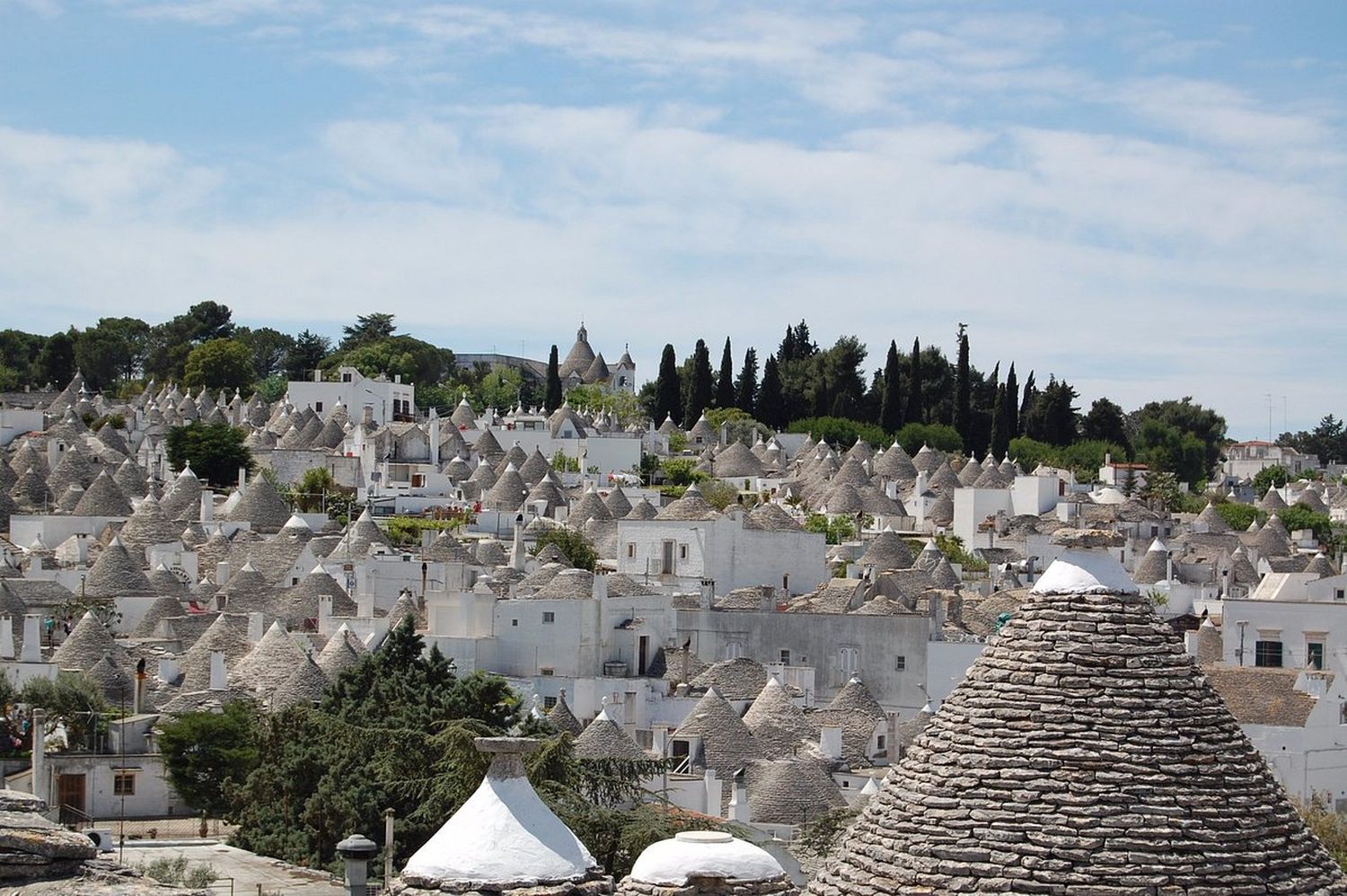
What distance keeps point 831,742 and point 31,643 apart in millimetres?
14486

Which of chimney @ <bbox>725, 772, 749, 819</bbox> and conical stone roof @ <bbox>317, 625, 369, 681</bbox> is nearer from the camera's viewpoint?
chimney @ <bbox>725, 772, 749, 819</bbox>

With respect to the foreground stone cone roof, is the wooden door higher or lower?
lower

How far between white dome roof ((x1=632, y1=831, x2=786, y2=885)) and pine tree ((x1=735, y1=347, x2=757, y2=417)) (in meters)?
84.5

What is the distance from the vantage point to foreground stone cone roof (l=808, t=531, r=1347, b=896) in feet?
30.0

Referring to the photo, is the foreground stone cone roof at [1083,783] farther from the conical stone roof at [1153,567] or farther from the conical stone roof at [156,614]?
the conical stone roof at [1153,567]

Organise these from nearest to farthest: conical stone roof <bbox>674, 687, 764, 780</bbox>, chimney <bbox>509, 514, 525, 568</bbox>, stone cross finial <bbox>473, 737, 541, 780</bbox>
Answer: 1. stone cross finial <bbox>473, 737, 541, 780</bbox>
2. conical stone roof <bbox>674, 687, 764, 780</bbox>
3. chimney <bbox>509, 514, 525, 568</bbox>

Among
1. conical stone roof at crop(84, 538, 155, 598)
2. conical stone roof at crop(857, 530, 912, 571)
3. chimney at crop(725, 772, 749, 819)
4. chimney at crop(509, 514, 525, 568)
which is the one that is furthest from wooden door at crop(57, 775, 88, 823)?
conical stone roof at crop(857, 530, 912, 571)

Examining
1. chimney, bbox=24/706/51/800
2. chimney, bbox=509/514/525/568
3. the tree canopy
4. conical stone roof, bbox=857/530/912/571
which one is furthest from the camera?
the tree canopy

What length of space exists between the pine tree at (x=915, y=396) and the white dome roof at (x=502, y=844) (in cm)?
8421

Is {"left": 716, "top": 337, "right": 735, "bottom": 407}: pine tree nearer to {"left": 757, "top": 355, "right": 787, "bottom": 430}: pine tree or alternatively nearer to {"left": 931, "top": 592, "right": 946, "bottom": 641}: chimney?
{"left": 757, "top": 355, "right": 787, "bottom": 430}: pine tree

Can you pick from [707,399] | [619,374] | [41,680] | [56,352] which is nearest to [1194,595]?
[41,680]

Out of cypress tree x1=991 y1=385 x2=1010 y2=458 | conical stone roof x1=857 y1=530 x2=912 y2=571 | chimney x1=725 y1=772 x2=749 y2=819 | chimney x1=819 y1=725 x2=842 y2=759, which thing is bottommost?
chimney x1=725 y1=772 x2=749 y2=819

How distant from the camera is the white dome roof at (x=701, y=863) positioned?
10.0m

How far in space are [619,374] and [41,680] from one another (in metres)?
74.2
